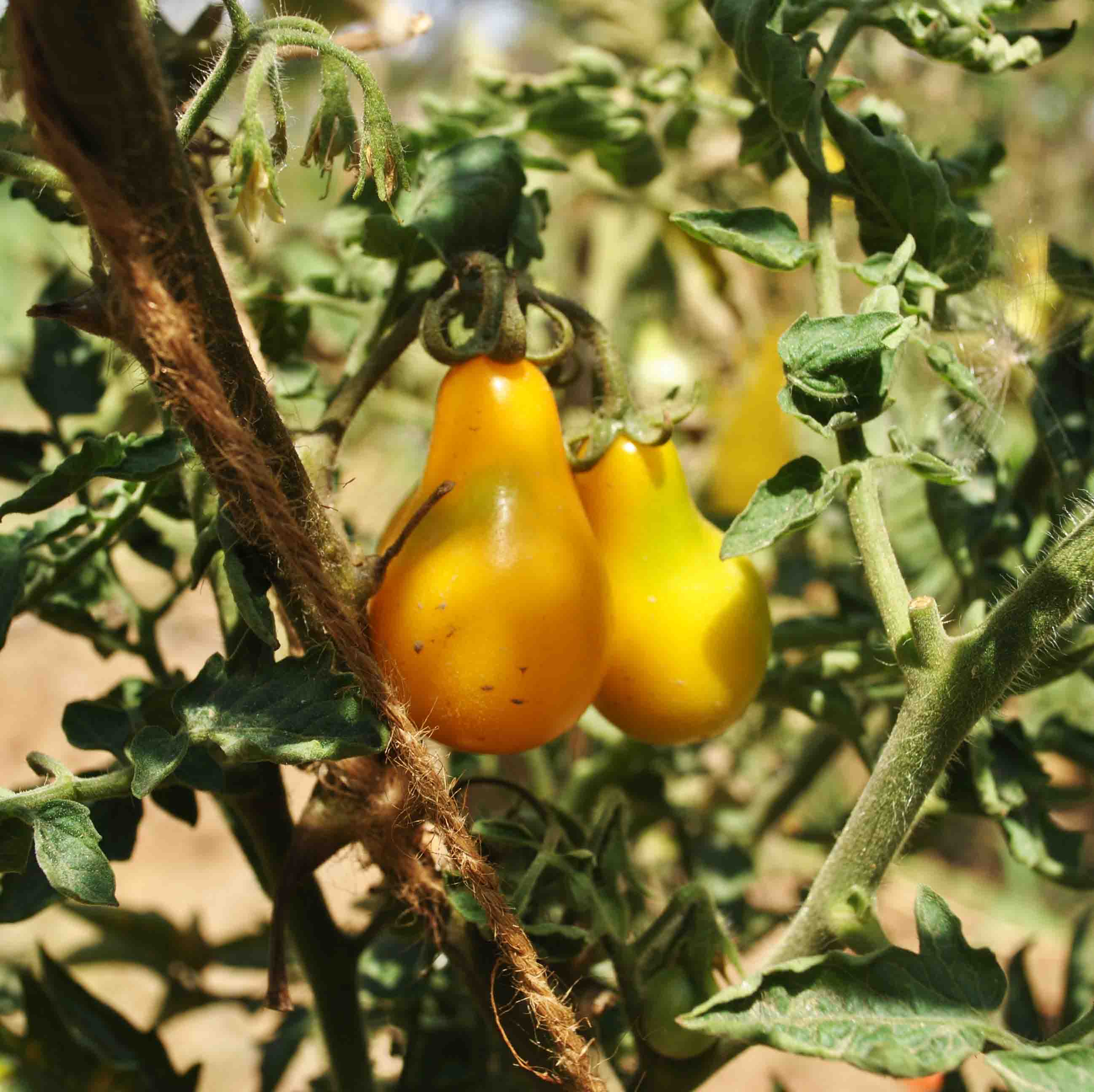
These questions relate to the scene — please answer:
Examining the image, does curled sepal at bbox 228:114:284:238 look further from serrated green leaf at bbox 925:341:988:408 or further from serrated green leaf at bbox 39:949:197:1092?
serrated green leaf at bbox 39:949:197:1092

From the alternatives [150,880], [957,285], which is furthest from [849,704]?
[150,880]

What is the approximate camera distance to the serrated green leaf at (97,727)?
63 centimetres

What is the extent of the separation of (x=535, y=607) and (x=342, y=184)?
5.67ft

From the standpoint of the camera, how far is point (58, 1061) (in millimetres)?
856

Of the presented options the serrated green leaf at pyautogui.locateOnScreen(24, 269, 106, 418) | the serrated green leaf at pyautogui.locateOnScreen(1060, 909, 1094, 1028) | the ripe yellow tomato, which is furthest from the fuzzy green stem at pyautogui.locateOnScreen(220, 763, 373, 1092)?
the ripe yellow tomato

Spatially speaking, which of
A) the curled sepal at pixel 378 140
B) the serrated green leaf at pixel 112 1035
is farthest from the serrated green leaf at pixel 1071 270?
the serrated green leaf at pixel 112 1035

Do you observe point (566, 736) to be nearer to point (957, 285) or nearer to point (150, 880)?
point (957, 285)

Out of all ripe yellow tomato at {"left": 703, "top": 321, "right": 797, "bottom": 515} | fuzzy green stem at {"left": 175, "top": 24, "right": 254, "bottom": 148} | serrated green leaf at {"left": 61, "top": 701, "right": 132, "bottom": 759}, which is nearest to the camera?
fuzzy green stem at {"left": 175, "top": 24, "right": 254, "bottom": 148}

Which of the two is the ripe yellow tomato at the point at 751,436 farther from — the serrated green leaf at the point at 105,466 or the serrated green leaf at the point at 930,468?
the serrated green leaf at the point at 105,466

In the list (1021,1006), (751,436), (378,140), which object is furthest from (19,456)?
(751,436)

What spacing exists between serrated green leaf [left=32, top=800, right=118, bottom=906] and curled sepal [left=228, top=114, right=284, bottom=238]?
30 cm

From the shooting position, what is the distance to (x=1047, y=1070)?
0.50 metres

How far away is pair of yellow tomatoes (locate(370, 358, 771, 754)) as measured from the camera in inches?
23.0

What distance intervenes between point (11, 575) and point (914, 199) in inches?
22.5
